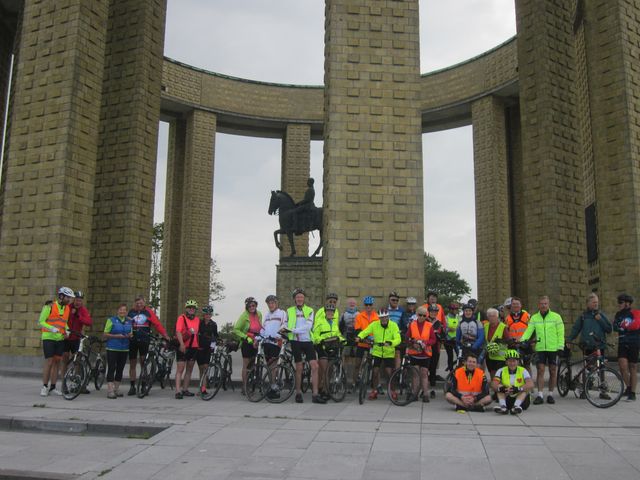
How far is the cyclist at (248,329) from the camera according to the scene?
369 inches

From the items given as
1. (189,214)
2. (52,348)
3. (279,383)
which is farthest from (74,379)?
(189,214)

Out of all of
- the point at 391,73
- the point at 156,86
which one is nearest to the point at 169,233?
the point at 156,86

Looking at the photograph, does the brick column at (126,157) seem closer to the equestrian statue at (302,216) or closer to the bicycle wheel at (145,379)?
the bicycle wheel at (145,379)

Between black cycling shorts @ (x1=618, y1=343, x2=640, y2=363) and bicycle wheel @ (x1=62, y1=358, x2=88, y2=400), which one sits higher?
black cycling shorts @ (x1=618, y1=343, x2=640, y2=363)

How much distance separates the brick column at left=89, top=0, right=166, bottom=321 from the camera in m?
14.9

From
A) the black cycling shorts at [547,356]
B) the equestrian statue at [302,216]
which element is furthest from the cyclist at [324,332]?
the equestrian statue at [302,216]

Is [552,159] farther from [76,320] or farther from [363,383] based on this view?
[76,320]

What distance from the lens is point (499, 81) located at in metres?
25.4

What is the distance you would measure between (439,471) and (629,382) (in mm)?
5693

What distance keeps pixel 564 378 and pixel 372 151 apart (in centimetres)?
552

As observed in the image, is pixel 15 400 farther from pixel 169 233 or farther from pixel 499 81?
pixel 499 81

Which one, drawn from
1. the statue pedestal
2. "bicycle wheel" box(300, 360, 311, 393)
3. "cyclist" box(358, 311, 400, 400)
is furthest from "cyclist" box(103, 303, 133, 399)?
the statue pedestal

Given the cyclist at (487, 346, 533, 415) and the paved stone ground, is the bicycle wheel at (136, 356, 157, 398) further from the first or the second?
the cyclist at (487, 346, 533, 415)

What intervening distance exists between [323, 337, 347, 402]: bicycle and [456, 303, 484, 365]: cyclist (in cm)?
189
